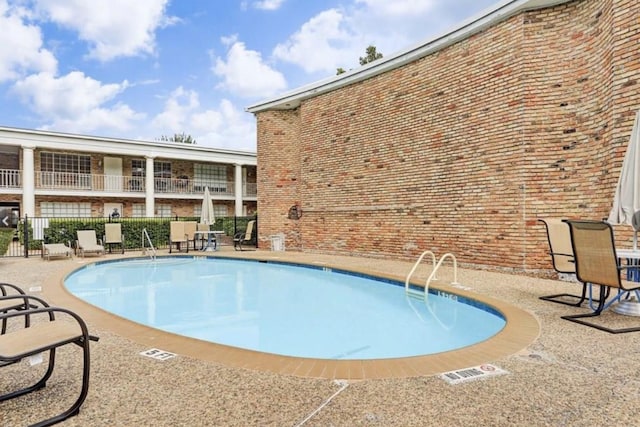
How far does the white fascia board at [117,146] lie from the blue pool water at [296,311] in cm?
1079

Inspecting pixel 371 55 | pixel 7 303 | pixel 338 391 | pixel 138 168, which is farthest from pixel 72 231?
pixel 371 55

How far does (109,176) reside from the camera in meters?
20.2

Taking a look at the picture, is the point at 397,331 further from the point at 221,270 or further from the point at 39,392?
the point at 221,270

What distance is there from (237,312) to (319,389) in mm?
3917

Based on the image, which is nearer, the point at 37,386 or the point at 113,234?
the point at 37,386

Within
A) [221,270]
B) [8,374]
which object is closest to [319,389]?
[8,374]

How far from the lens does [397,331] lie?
5.13 m

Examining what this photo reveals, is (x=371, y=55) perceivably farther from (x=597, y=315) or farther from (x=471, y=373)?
(x=471, y=373)

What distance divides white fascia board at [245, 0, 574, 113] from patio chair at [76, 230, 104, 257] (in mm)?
6663

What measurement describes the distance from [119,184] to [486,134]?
18746mm

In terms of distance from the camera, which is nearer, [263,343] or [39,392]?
[39,392]

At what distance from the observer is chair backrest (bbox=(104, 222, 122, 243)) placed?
12.4 m

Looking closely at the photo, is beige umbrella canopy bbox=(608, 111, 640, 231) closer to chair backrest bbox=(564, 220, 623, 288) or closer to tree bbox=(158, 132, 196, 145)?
chair backrest bbox=(564, 220, 623, 288)

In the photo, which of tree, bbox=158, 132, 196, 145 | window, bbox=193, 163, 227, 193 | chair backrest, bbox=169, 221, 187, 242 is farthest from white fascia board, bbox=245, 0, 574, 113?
tree, bbox=158, 132, 196, 145
